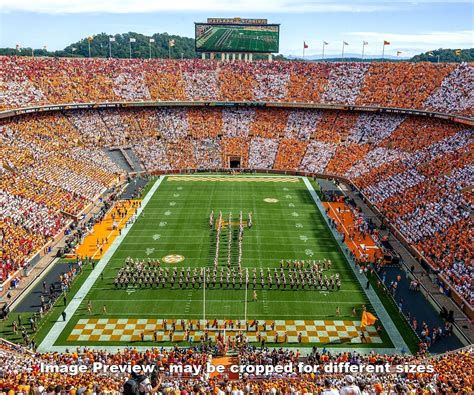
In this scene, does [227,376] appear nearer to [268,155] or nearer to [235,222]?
[235,222]

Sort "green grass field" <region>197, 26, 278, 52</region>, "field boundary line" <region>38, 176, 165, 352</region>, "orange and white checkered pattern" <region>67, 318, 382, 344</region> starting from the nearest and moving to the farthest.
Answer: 1. "field boundary line" <region>38, 176, 165, 352</region>
2. "orange and white checkered pattern" <region>67, 318, 382, 344</region>
3. "green grass field" <region>197, 26, 278, 52</region>

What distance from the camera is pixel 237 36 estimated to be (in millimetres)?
67125

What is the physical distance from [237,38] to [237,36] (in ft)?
0.89

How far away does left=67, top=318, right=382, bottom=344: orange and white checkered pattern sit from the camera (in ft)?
74.6

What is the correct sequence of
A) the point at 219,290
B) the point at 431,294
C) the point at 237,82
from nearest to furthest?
the point at 431,294
the point at 219,290
the point at 237,82

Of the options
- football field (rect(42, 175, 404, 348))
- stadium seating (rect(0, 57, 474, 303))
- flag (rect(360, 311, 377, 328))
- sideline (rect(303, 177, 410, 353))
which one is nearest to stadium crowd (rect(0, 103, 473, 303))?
stadium seating (rect(0, 57, 474, 303))

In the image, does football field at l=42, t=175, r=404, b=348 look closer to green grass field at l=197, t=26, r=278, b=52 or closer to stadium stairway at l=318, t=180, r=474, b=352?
stadium stairway at l=318, t=180, r=474, b=352

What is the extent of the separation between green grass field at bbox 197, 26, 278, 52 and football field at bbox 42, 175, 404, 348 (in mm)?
31816

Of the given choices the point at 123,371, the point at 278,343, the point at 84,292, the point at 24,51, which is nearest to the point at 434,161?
the point at 278,343

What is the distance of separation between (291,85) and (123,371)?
52.1 m

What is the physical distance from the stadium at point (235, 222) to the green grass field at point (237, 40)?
247 centimetres

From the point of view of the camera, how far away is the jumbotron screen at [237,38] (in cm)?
6662

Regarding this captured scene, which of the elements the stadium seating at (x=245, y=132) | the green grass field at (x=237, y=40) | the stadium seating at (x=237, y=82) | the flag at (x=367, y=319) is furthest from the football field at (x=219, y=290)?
the green grass field at (x=237, y=40)

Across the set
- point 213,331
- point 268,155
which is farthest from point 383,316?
point 268,155
